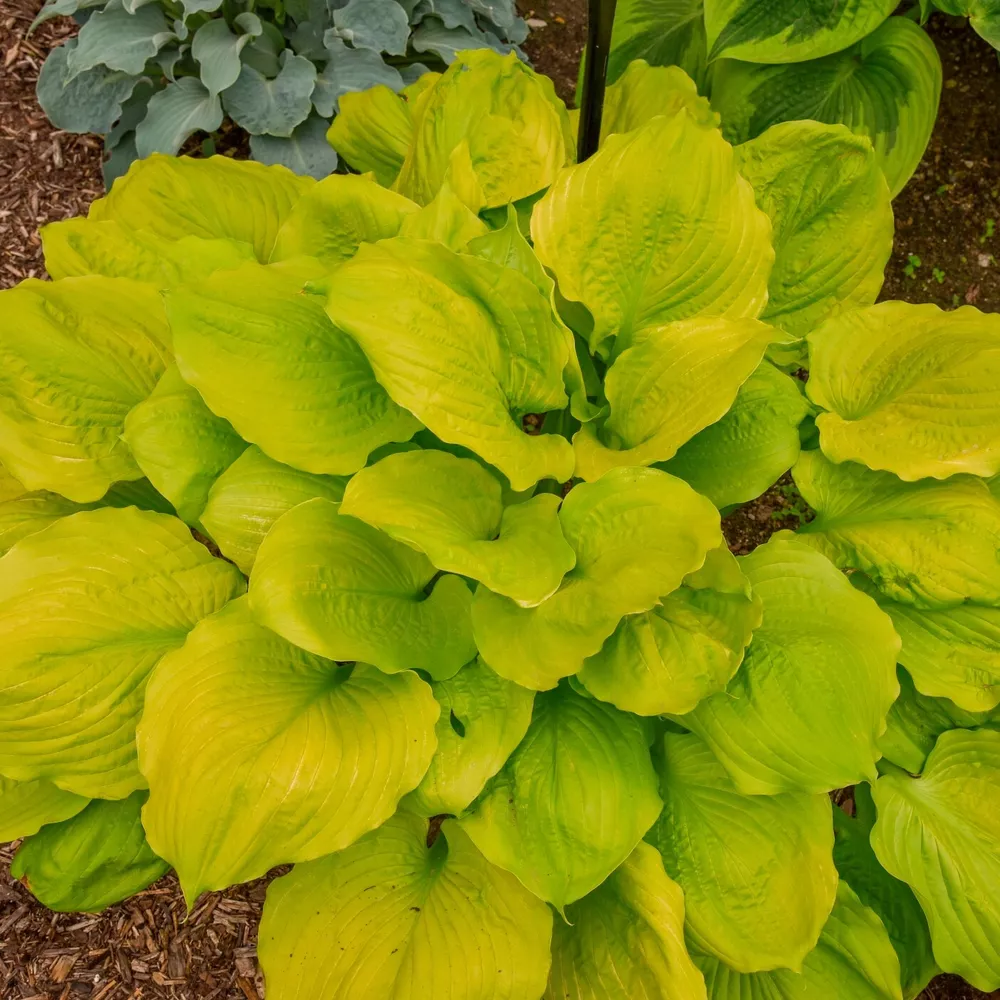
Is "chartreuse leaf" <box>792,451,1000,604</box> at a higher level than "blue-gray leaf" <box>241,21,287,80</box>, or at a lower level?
lower

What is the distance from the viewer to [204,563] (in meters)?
1.32

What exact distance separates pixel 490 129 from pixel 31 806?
1276mm

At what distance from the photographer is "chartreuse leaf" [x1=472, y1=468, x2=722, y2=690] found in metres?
1.05

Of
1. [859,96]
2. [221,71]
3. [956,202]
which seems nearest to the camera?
[859,96]

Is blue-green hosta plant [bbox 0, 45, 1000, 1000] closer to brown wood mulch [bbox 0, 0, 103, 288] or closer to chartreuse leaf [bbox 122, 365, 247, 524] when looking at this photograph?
chartreuse leaf [bbox 122, 365, 247, 524]

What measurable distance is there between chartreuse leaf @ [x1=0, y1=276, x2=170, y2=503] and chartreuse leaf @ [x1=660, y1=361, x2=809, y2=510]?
85 cm

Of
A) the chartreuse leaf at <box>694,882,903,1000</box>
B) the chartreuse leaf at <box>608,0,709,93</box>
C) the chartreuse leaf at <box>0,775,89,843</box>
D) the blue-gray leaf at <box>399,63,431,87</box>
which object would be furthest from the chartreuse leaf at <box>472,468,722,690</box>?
the blue-gray leaf at <box>399,63,431,87</box>

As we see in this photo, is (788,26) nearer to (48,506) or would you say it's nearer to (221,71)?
(221,71)

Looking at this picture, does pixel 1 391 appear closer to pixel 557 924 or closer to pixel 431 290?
pixel 431 290

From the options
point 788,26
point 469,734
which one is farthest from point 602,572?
point 788,26

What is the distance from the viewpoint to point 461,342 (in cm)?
115

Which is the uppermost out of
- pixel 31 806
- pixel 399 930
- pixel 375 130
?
pixel 375 130

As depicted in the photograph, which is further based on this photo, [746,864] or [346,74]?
[346,74]

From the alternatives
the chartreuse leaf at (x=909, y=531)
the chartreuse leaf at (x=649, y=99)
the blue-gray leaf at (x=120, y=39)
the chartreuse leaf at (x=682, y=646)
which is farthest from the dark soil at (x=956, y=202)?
the blue-gray leaf at (x=120, y=39)
